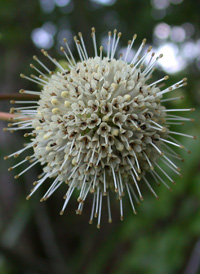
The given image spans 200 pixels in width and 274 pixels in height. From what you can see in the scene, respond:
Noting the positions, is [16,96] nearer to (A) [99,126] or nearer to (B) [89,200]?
(A) [99,126]

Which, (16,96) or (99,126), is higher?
(16,96)

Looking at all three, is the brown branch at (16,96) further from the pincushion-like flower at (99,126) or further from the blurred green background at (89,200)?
the blurred green background at (89,200)

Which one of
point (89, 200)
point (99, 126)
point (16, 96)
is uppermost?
point (16, 96)

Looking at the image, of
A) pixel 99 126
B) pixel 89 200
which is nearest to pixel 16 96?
pixel 99 126

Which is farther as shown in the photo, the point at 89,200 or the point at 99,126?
the point at 89,200

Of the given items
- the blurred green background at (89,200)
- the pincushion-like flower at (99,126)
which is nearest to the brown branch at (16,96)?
the pincushion-like flower at (99,126)

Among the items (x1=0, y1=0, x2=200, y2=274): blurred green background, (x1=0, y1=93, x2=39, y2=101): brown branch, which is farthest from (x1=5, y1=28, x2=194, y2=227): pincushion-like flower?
(x1=0, y1=0, x2=200, y2=274): blurred green background

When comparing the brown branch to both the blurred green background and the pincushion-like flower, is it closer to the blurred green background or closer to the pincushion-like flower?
the pincushion-like flower

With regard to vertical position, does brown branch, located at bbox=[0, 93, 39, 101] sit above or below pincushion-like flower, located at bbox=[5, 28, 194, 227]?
above

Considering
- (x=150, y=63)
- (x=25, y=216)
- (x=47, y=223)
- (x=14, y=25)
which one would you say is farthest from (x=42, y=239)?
(x=150, y=63)
